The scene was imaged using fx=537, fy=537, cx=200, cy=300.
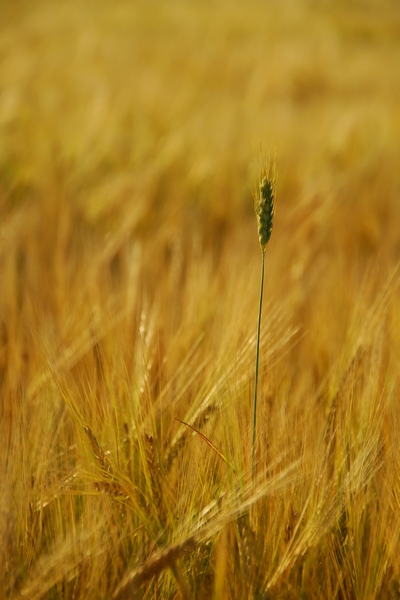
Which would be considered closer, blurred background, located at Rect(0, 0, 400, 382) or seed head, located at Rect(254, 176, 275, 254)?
seed head, located at Rect(254, 176, 275, 254)

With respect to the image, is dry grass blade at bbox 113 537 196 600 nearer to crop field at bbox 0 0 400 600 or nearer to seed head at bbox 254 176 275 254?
crop field at bbox 0 0 400 600

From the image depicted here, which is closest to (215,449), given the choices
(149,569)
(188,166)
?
(149,569)

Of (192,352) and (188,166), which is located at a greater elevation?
(188,166)

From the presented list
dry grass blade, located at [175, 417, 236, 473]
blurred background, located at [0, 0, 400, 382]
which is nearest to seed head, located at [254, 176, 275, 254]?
blurred background, located at [0, 0, 400, 382]

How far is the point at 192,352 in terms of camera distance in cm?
69

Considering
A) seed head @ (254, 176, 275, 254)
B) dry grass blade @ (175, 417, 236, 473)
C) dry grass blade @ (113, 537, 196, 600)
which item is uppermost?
seed head @ (254, 176, 275, 254)

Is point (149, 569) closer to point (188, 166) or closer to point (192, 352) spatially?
point (192, 352)

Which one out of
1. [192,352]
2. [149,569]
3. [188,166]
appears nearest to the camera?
[149,569]

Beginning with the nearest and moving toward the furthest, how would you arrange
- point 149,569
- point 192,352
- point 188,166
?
point 149,569 → point 192,352 → point 188,166

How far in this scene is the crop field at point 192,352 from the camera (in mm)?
456

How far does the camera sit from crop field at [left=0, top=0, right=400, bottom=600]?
456 mm

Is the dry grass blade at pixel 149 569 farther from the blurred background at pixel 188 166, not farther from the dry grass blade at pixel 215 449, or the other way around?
the blurred background at pixel 188 166

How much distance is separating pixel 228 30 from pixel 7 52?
2.45m

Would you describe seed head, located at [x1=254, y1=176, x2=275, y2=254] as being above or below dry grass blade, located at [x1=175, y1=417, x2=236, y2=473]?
above
